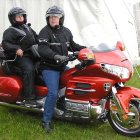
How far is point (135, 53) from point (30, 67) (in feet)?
19.0

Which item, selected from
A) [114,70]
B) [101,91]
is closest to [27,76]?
[101,91]

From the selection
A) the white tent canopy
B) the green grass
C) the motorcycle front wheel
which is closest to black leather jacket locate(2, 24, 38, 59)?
the green grass

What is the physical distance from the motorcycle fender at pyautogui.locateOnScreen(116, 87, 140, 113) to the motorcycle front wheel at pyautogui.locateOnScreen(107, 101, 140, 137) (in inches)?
3.7

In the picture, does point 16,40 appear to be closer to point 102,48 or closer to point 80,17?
point 102,48

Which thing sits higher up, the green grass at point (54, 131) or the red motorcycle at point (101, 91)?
the red motorcycle at point (101, 91)

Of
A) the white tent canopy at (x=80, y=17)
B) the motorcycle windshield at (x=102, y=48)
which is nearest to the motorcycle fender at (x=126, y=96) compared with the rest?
the motorcycle windshield at (x=102, y=48)

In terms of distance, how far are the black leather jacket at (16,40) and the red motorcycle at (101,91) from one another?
0.77 meters

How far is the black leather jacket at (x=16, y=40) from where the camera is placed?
593 centimetres

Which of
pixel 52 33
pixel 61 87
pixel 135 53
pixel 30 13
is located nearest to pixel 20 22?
pixel 52 33

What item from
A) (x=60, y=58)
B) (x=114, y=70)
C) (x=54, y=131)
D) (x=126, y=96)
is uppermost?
(x=60, y=58)

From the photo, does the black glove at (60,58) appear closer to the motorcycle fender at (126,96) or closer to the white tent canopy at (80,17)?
the motorcycle fender at (126,96)

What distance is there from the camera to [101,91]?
536cm

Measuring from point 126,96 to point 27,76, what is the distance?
139 centimetres

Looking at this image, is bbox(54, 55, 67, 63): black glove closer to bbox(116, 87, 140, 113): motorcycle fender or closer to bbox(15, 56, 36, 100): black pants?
bbox(15, 56, 36, 100): black pants
